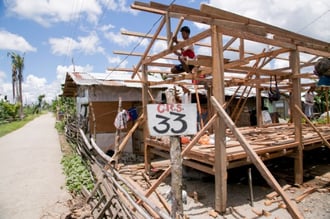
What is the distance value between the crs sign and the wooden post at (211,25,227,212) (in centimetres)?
202

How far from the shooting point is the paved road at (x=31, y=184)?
5.87 metres

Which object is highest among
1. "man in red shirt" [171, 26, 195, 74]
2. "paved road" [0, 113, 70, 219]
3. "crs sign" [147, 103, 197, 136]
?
"man in red shirt" [171, 26, 195, 74]

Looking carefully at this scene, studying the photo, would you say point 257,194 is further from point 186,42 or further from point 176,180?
point 186,42

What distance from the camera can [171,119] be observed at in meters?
2.81

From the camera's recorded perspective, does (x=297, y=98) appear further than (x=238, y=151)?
Yes

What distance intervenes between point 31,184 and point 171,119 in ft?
22.7

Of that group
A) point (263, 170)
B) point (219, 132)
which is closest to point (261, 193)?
point (219, 132)

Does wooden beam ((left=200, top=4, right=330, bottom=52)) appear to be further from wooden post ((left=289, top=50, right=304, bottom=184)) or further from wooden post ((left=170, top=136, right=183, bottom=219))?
wooden post ((left=170, top=136, right=183, bottom=219))

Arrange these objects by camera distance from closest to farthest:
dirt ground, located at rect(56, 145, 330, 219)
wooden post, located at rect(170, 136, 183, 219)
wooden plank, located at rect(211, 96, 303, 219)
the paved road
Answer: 1. wooden post, located at rect(170, 136, 183, 219)
2. wooden plank, located at rect(211, 96, 303, 219)
3. dirt ground, located at rect(56, 145, 330, 219)
4. the paved road

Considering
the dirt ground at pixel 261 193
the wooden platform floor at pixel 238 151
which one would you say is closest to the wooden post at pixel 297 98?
the wooden platform floor at pixel 238 151

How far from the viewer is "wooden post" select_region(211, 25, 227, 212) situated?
15.4 ft

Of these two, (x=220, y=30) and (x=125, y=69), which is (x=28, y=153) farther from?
(x=220, y=30)

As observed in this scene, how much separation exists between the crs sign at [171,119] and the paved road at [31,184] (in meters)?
4.21

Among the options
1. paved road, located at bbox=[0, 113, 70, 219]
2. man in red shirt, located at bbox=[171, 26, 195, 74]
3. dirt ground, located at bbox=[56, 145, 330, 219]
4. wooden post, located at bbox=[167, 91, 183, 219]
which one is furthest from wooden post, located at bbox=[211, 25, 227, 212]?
paved road, located at bbox=[0, 113, 70, 219]
